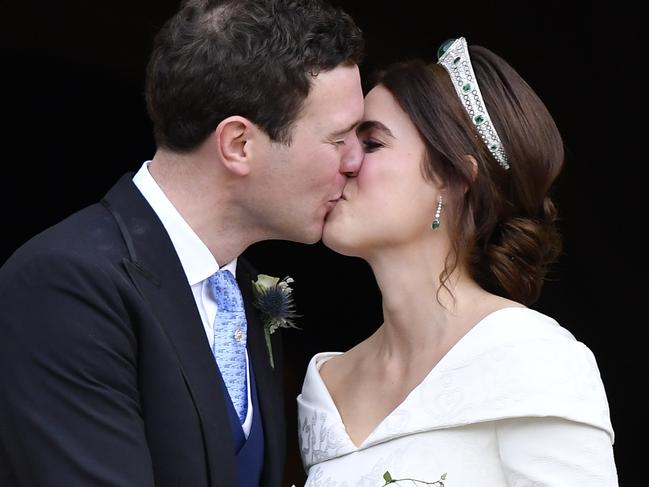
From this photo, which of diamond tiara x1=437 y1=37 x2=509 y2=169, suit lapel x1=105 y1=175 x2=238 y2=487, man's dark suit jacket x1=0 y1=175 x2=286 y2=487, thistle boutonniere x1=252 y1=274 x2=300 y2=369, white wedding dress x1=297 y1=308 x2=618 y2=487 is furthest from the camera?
thistle boutonniere x1=252 y1=274 x2=300 y2=369

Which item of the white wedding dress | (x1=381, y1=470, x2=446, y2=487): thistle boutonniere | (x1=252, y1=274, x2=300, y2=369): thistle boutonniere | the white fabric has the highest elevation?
the white fabric

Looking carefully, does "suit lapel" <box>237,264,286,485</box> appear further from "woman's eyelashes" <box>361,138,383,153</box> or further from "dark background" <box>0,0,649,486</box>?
"dark background" <box>0,0,649,486</box>

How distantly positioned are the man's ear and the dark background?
7.08 ft

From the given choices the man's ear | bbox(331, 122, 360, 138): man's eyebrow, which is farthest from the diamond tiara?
the man's ear

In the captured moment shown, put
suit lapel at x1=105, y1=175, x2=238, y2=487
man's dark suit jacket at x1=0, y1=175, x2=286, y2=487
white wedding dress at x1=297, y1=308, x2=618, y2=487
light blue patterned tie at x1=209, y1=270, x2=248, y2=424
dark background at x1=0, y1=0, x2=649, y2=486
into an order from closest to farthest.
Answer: man's dark suit jacket at x1=0, y1=175, x2=286, y2=487 → suit lapel at x1=105, y1=175, x2=238, y2=487 → white wedding dress at x1=297, y1=308, x2=618, y2=487 → light blue patterned tie at x1=209, y1=270, x2=248, y2=424 → dark background at x1=0, y1=0, x2=649, y2=486

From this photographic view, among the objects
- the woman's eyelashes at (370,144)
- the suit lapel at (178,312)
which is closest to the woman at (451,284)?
the woman's eyelashes at (370,144)

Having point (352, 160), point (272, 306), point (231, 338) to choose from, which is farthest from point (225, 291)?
point (352, 160)

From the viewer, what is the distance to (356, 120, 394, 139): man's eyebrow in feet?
9.79

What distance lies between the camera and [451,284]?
301 cm

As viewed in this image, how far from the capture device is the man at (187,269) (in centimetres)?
237

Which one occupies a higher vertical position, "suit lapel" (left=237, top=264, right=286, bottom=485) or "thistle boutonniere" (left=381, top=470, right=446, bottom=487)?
"suit lapel" (left=237, top=264, right=286, bottom=485)

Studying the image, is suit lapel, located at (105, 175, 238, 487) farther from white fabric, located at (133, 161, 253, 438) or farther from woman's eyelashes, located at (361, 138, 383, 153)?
woman's eyelashes, located at (361, 138, 383, 153)

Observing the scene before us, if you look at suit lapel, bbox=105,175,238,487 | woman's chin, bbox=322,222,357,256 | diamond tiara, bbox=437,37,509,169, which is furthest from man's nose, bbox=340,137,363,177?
suit lapel, bbox=105,175,238,487

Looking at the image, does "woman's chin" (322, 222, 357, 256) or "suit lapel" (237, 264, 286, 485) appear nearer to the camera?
"suit lapel" (237, 264, 286, 485)
